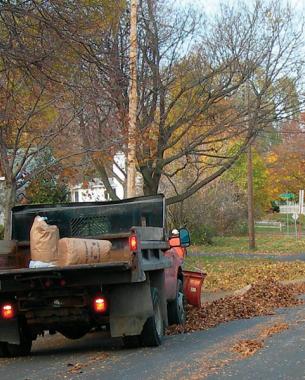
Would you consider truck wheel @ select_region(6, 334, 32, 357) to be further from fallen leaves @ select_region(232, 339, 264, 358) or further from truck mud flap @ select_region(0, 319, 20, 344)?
fallen leaves @ select_region(232, 339, 264, 358)

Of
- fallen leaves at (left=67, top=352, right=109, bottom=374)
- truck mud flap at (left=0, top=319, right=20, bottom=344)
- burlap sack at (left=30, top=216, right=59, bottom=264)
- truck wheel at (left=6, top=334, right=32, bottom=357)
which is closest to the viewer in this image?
fallen leaves at (left=67, top=352, right=109, bottom=374)

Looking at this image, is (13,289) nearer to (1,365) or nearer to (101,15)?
(1,365)

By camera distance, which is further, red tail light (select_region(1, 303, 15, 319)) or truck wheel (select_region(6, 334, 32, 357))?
truck wheel (select_region(6, 334, 32, 357))

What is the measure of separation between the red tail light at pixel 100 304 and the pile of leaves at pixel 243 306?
245 cm

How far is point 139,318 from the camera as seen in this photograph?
30.3 ft

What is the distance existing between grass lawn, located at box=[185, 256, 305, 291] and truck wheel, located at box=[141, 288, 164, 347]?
9795 millimetres

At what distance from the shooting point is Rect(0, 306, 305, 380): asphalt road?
306 inches

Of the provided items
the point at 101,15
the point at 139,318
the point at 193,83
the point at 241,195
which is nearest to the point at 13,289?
the point at 139,318

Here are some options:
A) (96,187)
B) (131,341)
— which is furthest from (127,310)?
(96,187)

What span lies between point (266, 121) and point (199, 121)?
2280 mm

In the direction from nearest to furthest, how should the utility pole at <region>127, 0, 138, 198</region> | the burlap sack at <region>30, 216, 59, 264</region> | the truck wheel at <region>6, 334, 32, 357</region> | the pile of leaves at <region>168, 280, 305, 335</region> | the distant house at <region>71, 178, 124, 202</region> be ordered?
the burlap sack at <region>30, 216, 59, 264</region> → the truck wheel at <region>6, 334, 32, 357</region> → the pile of leaves at <region>168, 280, 305, 335</region> → the utility pole at <region>127, 0, 138, 198</region> → the distant house at <region>71, 178, 124, 202</region>

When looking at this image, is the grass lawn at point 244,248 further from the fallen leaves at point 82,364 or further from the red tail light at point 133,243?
the red tail light at point 133,243

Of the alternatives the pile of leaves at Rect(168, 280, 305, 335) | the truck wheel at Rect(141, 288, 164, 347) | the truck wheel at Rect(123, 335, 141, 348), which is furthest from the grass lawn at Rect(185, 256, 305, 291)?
the truck wheel at Rect(123, 335, 141, 348)

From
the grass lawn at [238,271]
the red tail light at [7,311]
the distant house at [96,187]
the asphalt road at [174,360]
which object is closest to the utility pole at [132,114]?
the distant house at [96,187]
